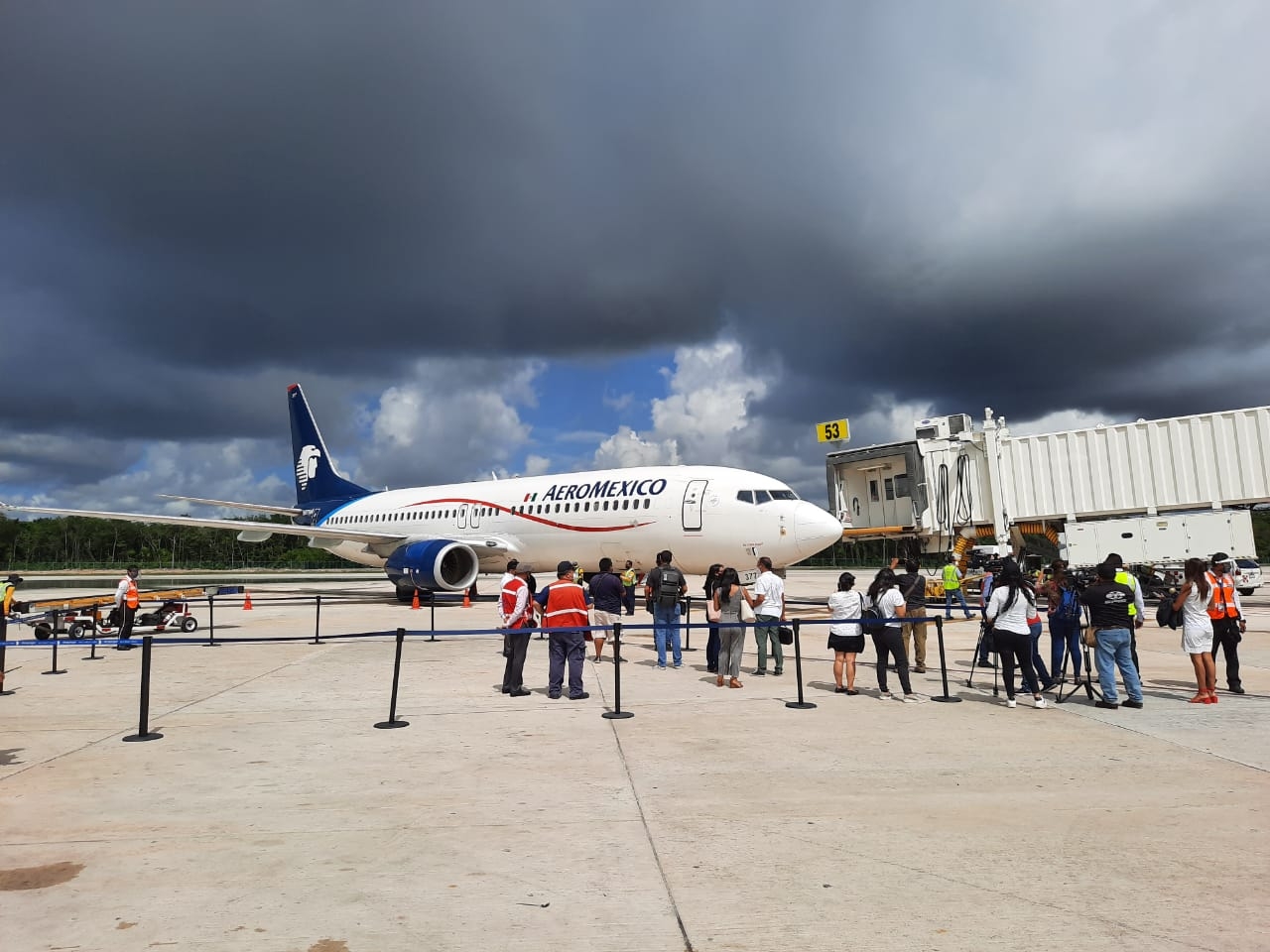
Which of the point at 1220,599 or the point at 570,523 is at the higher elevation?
the point at 570,523

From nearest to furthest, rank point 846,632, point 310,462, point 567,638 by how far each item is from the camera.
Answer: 1. point 846,632
2. point 567,638
3. point 310,462

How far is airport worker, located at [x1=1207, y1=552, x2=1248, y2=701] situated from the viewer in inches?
Answer: 370

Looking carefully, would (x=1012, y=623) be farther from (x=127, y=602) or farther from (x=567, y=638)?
(x=127, y=602)

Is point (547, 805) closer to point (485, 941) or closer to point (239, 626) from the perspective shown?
point (485, 941)

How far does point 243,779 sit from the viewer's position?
6316 mm

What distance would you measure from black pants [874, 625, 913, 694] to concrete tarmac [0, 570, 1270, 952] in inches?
15.4

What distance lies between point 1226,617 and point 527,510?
1756 centimetres

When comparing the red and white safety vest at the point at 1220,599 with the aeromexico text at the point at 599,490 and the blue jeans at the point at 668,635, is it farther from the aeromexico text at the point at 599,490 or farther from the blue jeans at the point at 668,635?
the aeromexico text at the point at 599,490

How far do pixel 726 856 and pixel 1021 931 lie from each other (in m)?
1.59

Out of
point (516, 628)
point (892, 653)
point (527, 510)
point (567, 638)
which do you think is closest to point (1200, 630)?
point (892, 653)

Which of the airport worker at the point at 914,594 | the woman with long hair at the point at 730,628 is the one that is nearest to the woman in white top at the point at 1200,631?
the airport worker at the point at 914,594

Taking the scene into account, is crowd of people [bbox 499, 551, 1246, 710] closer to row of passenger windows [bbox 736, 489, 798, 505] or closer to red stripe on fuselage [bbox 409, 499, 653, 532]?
row of passenger windows [bbox 736, 489, 798, 505]

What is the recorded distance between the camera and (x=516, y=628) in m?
10.5

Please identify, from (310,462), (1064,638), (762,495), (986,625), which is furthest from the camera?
(310,462)
